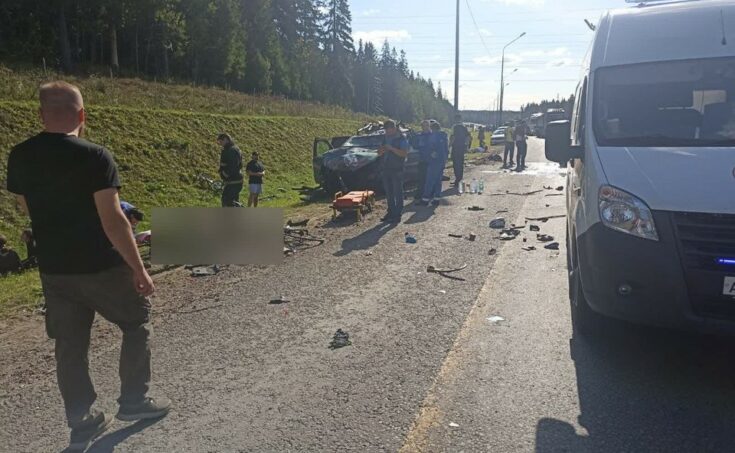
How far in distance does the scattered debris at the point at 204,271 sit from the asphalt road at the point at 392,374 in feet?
0.88

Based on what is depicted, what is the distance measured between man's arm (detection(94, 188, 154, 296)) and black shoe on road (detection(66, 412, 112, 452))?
0.85 metres

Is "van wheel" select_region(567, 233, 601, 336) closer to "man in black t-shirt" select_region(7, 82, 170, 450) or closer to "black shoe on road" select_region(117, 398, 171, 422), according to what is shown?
"black shoe on road" select_region(117, 398, 171, 422)

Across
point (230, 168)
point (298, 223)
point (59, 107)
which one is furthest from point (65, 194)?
point (298, 223)

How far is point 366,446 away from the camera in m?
3.01

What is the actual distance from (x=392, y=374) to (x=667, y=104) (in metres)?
2.83

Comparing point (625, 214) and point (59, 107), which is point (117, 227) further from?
point (625, 214)

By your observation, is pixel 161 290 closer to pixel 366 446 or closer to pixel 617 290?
pixel 366 446

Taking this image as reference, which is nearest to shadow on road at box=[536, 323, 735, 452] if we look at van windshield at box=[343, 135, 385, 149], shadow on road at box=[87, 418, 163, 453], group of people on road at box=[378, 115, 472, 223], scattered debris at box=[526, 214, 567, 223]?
shadow on road at box=[87, 418, 163, 453]

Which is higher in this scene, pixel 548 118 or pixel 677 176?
pixel 548 118

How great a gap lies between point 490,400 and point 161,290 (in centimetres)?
410

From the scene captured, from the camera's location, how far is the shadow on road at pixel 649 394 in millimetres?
3035

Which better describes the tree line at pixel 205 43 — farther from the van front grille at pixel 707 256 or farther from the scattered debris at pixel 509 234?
the van front grille at pixel 707 256

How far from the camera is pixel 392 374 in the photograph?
154 inches

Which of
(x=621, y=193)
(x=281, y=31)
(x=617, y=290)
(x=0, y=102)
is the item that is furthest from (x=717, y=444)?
(x=281, y=31)
